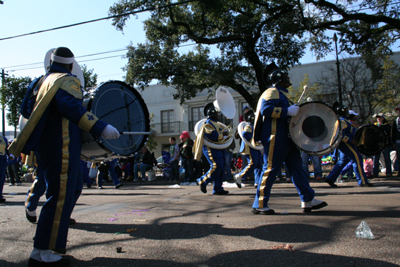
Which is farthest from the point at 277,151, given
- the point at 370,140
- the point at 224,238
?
the point at 370,140

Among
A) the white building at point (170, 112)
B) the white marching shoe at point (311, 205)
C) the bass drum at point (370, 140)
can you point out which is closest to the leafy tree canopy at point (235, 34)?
the bass drum at point (370, 140)

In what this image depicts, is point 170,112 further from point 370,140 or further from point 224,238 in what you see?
point 224,238

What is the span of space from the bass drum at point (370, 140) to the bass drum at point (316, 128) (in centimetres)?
406

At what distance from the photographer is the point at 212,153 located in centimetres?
802

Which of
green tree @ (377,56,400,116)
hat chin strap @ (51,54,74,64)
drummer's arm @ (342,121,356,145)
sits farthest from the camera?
green tree @ (377,56,400,116)

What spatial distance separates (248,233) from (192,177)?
981cm

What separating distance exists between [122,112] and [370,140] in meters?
6.81

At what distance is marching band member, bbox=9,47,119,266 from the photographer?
115 inches

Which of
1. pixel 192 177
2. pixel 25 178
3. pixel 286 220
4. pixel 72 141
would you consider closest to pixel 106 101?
pixel 72 141

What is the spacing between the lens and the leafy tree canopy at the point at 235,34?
49.8 ft

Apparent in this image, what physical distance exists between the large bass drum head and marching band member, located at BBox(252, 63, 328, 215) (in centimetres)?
174

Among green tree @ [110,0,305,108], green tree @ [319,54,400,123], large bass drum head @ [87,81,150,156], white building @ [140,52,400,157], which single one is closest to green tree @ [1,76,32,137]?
white building @ [140,52,400,157]

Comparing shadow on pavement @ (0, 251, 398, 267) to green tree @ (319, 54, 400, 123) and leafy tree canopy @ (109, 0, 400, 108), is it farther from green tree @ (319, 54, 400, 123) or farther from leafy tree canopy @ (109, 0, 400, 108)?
green tree @ (319, 54, 400, 123)

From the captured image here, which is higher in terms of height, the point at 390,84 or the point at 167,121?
the point at 390,84
